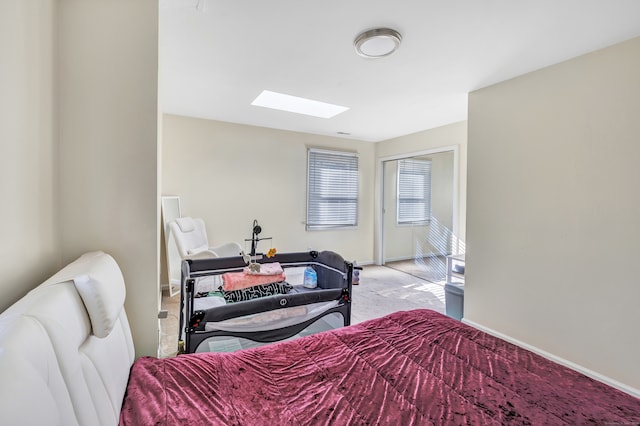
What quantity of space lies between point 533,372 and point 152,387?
157 cm

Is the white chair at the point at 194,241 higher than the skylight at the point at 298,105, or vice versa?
the skylight at the point at 298,105

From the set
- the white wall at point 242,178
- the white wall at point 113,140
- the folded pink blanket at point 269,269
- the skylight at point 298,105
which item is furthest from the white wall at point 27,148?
the white wall at point 242,178

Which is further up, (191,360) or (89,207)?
(89,207)

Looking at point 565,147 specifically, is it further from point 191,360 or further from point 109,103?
point 109,103

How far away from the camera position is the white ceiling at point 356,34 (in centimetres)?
162

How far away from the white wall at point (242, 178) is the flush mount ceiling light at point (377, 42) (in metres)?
2.62

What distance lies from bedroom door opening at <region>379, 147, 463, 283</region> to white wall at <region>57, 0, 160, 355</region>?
3825 mm

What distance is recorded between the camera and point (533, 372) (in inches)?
47.8

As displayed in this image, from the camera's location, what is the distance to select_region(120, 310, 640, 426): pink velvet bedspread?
970 mm

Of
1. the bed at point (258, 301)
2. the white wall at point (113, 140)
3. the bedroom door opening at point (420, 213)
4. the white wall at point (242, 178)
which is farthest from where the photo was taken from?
the bedroom door opening at point (420, 213)

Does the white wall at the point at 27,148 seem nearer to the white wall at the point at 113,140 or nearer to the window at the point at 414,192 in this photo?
the white wall at the point at 113,140

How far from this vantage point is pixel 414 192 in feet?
17.0

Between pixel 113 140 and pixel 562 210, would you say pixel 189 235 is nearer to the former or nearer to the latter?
pixel 113 140

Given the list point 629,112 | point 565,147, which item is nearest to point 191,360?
point 565,147
